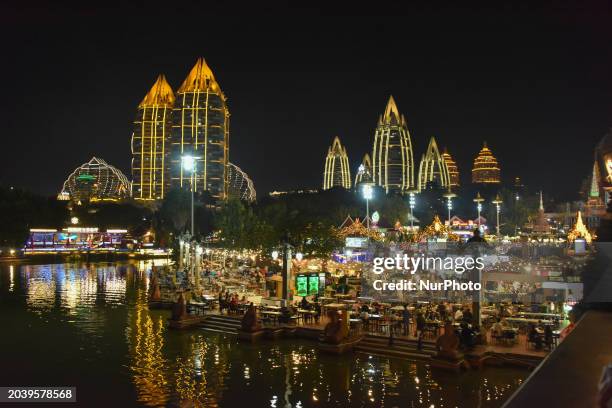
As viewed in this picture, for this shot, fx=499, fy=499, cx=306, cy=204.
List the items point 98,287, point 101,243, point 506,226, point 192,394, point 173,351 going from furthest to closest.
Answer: point 101,243, point 506,226, point 98,287, point 173,351, point 192,394

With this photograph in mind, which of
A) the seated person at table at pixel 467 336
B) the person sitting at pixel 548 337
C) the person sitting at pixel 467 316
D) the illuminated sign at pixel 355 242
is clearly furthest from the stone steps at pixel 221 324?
the illuminated sign at pixel 355 242

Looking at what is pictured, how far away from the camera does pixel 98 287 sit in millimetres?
36094

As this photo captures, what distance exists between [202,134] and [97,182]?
151 feet

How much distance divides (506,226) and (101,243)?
245 ft

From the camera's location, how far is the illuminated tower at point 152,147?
15112 cm

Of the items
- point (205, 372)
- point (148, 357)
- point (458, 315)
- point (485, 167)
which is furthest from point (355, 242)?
point (485, 167)

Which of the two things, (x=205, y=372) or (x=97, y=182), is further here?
(x=97, y=182)

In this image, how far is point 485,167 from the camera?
18975 centimetres

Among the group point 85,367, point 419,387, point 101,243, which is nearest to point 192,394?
point 85,367

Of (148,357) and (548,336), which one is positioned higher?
(548,336)

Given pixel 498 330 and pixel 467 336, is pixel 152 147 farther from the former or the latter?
pixel 467 336

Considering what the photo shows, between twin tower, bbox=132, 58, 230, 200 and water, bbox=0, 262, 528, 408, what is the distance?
381 feet

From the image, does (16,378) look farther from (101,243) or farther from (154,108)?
(154,108)

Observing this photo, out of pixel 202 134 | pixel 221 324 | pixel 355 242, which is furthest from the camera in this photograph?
pixel 202 134
